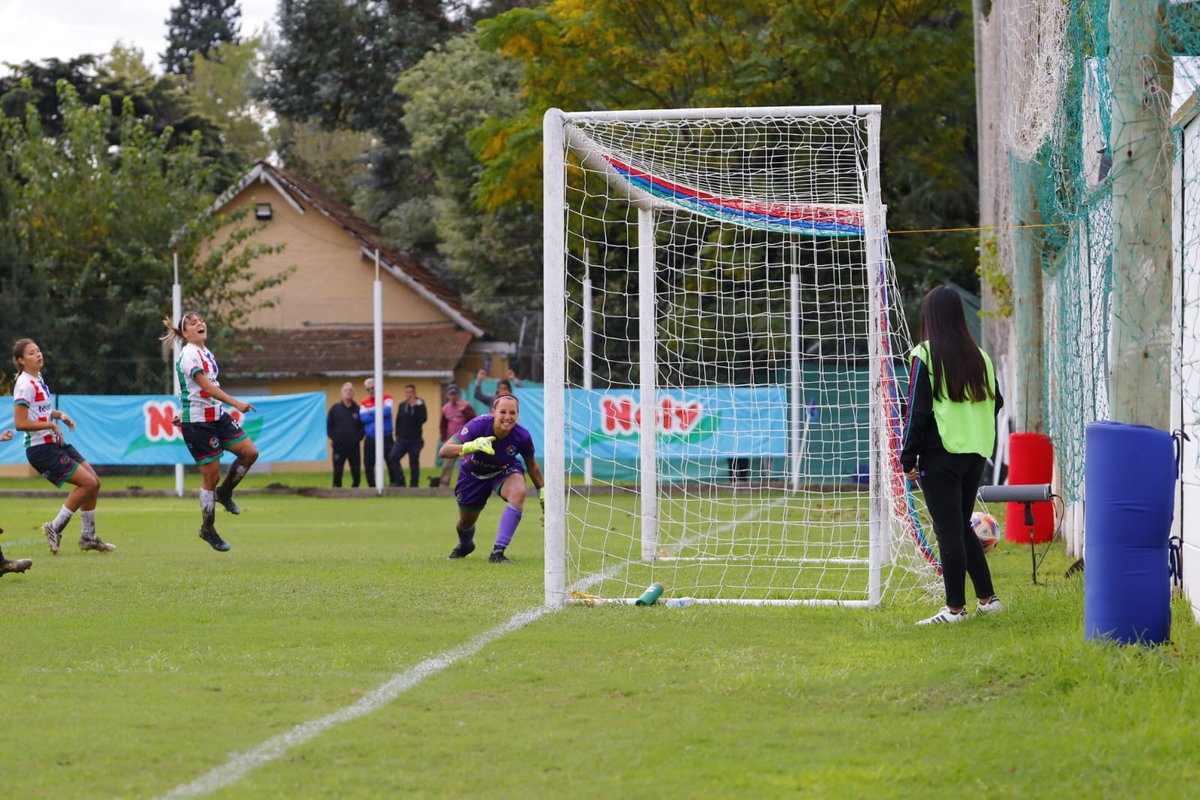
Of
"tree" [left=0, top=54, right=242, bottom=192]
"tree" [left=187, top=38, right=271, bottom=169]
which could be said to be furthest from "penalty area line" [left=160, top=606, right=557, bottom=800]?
"tree" [left=187, top=38, right=271, bottom=169]

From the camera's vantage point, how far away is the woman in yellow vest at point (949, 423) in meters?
7.89

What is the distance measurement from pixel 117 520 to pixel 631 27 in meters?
15.3

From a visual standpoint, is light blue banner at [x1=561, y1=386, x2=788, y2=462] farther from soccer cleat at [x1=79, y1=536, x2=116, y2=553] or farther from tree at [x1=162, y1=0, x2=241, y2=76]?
tree at [x1=162, y1=0, x2=241, y2=76]

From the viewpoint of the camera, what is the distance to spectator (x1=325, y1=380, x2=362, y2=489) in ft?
81.9

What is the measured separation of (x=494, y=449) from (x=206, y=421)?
8.80 ft

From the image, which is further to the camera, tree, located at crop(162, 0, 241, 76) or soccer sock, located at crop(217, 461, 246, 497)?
tree, located at crop(162, 0, 241, 76)

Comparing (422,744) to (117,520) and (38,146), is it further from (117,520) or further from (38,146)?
(38,146)

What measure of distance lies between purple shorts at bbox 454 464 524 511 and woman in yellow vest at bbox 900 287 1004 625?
183 inches

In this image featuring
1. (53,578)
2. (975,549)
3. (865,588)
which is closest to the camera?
(975,549)

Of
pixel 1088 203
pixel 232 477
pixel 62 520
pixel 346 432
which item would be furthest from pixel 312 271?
pixel 1088 203

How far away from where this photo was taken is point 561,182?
9.07 meters

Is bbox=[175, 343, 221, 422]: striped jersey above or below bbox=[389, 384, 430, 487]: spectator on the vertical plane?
above

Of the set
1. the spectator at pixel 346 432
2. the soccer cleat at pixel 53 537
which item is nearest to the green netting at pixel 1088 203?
the soccer cleat at pixel 53 537

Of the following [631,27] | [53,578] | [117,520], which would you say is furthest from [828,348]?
[53,578]
